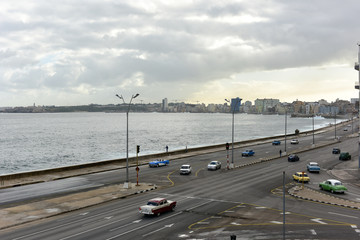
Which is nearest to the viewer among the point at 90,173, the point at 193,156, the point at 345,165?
the point at 90,173

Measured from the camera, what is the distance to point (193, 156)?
70500mm

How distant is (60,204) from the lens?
30.6m

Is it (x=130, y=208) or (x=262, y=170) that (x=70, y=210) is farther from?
(x=262, y=170)

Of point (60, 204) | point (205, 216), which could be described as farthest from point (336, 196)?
point (60, 204)

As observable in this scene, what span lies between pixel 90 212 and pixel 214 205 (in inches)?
428

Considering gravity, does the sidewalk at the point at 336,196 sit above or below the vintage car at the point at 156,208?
below

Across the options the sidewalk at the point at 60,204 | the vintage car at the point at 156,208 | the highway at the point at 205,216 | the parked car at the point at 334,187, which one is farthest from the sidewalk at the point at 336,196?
the sidewalk at the point at 60,204

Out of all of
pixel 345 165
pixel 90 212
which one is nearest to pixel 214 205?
pixel 90 212

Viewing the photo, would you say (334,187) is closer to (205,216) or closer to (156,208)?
(205,216)

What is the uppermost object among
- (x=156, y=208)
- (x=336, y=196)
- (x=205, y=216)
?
(x=156, y=208)

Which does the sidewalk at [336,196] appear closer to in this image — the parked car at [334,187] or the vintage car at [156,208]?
Answer: the parked car at [334,187]

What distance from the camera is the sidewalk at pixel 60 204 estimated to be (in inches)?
1033

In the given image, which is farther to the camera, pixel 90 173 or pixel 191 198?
pixel 90 173

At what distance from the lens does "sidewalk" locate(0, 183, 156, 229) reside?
26.2 meters
